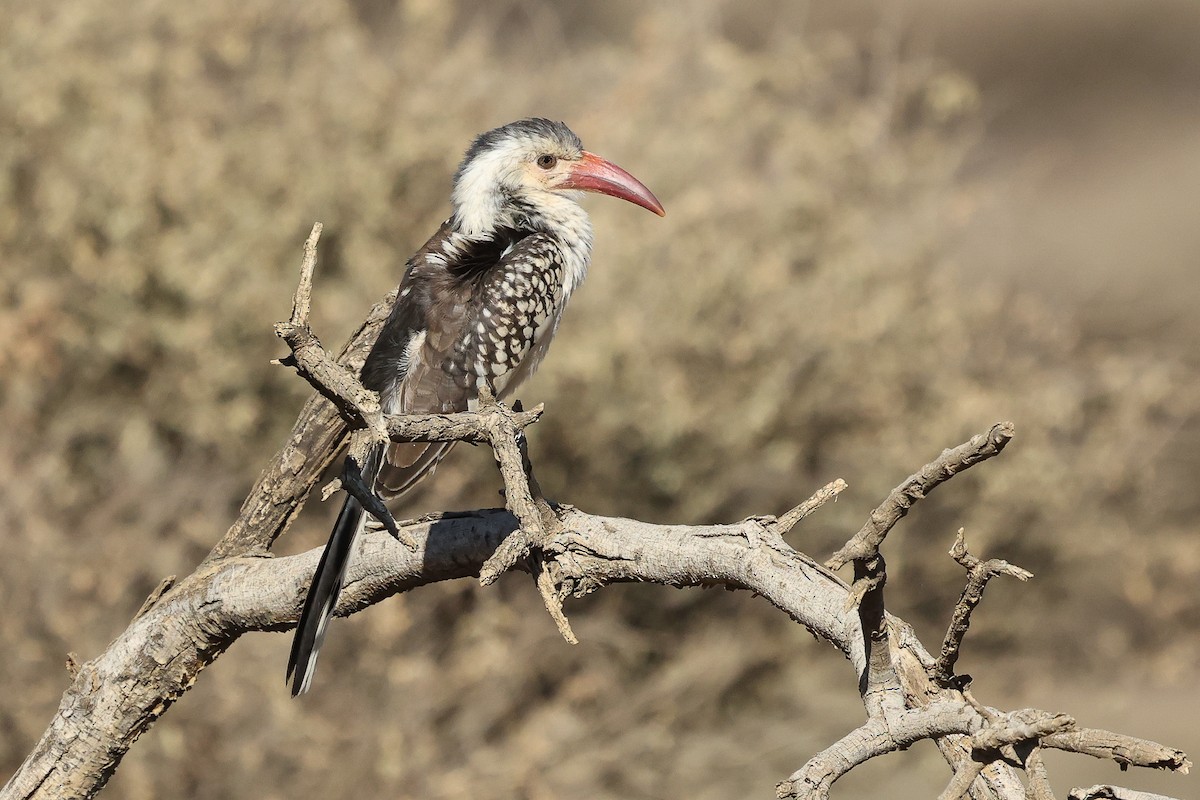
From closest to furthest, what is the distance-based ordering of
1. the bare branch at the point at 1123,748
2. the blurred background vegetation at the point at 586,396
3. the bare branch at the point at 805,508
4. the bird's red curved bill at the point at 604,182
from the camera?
the bare branch at the point at 1123,748 < the bare branch at the point at 805,508 < the bird's red curved bill at the point at 604,182 < the blurred background vegetation at the point at 586,396

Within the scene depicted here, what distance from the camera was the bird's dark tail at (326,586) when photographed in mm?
3016

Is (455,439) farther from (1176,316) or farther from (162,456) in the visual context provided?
(1176,316)

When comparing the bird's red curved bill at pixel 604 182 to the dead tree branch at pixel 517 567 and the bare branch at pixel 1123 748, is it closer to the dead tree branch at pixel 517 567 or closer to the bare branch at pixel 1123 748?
the dead tree branch at pixel 517 567

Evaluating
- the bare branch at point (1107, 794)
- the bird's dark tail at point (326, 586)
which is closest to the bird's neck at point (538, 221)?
the bird's dark tail at point (326, 586)

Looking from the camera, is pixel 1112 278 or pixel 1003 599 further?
pixel 1112 278

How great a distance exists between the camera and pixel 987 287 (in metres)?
9.28

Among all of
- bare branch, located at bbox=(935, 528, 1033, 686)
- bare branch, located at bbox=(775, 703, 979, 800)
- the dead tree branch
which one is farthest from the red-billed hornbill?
bare branch, located at bbox=(935, 528, 1033, 686)

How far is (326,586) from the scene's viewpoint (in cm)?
303

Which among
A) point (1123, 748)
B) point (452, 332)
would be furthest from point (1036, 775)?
point (452, 332)

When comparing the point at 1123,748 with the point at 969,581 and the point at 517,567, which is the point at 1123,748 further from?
the point at 517,567

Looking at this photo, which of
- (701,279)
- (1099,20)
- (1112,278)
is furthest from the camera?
(1099,20)

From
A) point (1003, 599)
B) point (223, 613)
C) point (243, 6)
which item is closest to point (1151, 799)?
point (223, 613)

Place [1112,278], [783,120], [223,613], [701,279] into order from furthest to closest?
1. [1112,278]
2. [783,120]
3. [701,279]
4. [223,613]

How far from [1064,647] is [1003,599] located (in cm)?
95
